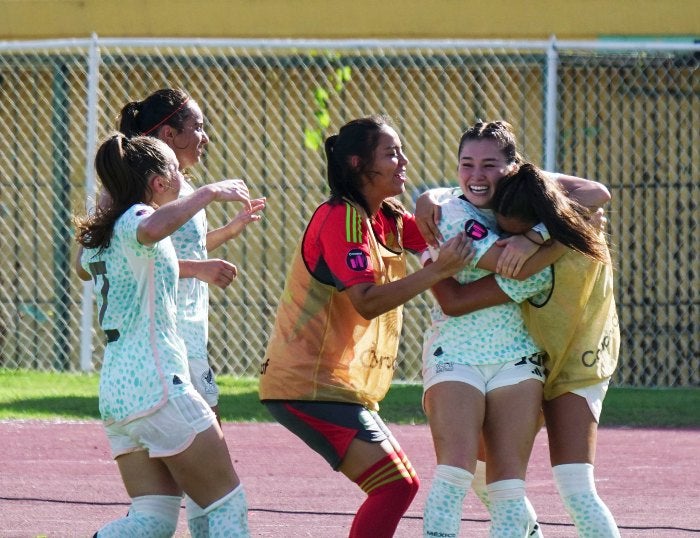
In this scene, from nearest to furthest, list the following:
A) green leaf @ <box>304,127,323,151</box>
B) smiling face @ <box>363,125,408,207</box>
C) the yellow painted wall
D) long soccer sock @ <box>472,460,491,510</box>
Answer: smiling face @ <box>363,125,408,207</box> < long soccer sock @ <box>472,460,491,510</box> < green leaf @ <box>304,127,323,151</box> < the yellow painted wall

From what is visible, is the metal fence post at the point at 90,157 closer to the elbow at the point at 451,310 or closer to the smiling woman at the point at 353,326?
the smiling woman at the point at 353,326

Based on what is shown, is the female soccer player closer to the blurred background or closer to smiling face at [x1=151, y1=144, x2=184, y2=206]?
smiling face at [x1=151, y1=144, x2=184, y2=206]

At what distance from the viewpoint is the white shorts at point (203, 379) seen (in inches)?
200

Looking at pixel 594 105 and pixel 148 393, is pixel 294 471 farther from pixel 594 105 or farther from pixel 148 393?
pixel 594 105

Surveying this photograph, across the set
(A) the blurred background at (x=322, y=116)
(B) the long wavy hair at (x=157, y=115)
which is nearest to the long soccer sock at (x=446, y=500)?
(B) the long wavy hair at (x=157, y=115)

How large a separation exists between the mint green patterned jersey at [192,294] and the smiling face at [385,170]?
648mm

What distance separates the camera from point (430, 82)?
11.6m

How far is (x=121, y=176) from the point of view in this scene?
4.54 m

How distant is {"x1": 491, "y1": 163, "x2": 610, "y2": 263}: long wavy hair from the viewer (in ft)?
15.6

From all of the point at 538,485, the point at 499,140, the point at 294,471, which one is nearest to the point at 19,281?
the point at 294,471

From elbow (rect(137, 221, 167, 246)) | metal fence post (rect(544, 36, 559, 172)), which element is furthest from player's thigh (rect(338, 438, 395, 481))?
metal fence post (rect(544, 36, 559, 172))

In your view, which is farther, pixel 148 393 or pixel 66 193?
pixel 66 193

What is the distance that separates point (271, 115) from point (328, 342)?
7170mm

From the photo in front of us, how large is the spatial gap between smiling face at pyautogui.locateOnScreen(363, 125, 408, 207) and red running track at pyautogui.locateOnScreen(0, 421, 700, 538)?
1856 mm
